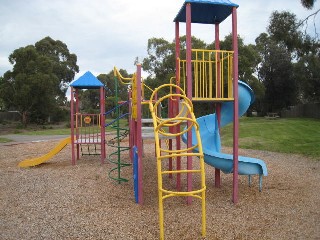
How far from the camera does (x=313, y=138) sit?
15797 mm

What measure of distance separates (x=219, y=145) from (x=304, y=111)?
30.9 meters

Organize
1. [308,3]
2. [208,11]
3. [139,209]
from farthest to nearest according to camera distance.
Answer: [308,3], [208,11], [139,209]

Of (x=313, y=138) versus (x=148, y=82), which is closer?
(x=313, y=138)

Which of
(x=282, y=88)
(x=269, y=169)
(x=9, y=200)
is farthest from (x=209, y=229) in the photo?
(x=282, y=88)

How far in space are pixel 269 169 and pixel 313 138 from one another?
794 cm

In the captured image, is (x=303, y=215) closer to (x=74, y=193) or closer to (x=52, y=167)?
(x=74, y=193)

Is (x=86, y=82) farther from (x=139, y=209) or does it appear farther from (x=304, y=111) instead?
(x=304, y=111)

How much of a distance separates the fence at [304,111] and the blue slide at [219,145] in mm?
27709

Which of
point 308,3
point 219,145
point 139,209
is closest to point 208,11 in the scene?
point 219,145

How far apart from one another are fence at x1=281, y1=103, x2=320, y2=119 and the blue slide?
27709 mm

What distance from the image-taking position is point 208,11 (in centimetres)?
629

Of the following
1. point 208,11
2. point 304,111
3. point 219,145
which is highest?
Answer: point 208,11

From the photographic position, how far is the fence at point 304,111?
31869 millimetres

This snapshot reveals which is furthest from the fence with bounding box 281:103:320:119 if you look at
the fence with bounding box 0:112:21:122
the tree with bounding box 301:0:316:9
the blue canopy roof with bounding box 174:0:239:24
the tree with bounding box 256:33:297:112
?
the fence with bounding box 0:112:21:122
